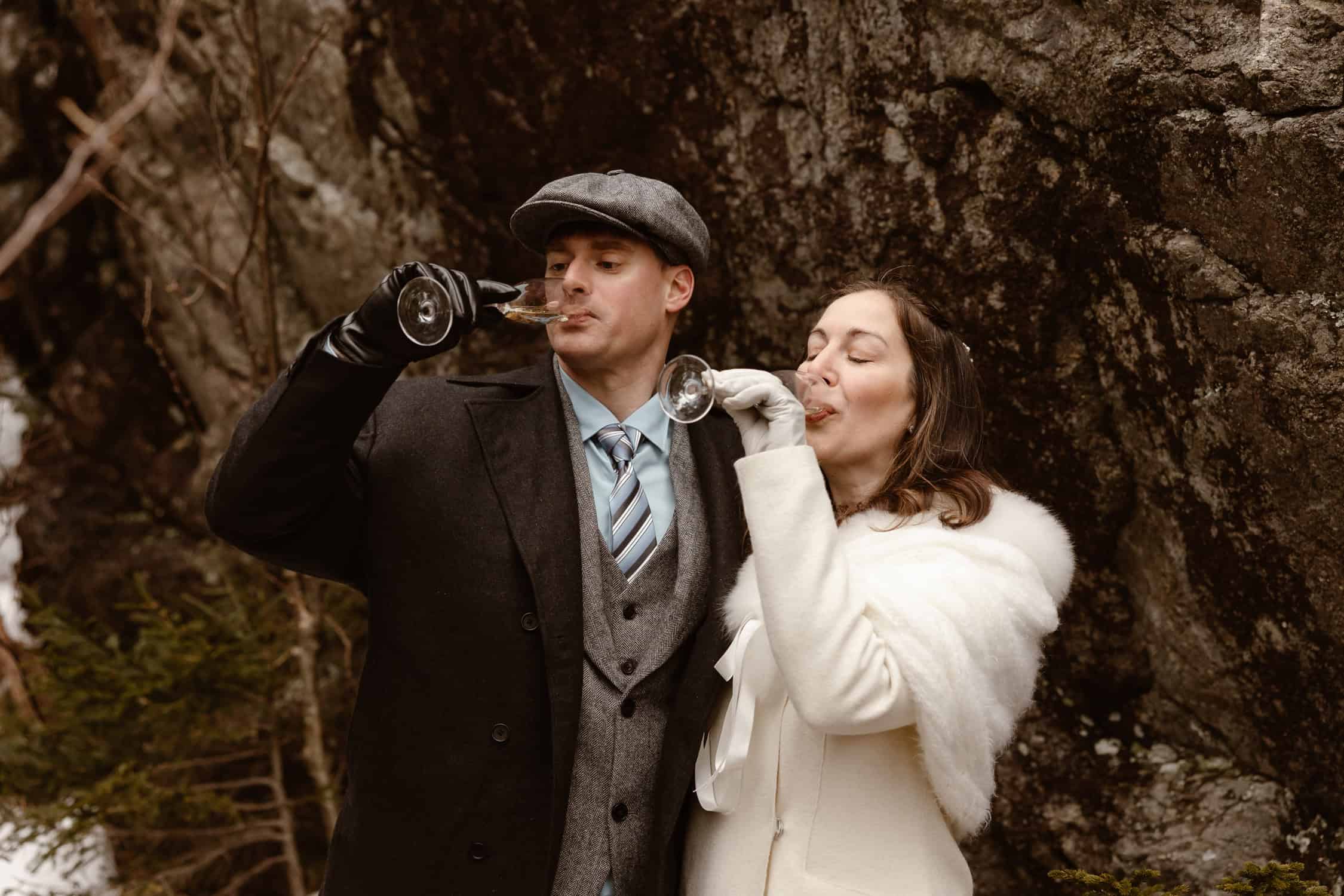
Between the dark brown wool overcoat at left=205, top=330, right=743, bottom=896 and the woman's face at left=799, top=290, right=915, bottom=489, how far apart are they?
14.1 inches

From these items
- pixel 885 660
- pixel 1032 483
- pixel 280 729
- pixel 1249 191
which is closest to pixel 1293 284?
pixel 1249 191

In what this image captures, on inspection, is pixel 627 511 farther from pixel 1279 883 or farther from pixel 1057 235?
pixel 1057 235

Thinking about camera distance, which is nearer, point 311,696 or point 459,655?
point 459,655

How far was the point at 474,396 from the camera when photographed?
2.69 meters

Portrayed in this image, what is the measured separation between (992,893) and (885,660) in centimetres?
228

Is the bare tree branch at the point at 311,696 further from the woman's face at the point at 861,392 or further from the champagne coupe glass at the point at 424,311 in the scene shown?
the woman's face at the point at 861,392

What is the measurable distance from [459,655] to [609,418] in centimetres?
64

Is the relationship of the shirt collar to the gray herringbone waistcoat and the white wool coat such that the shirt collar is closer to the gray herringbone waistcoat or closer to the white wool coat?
the gray herringbone waistcoat

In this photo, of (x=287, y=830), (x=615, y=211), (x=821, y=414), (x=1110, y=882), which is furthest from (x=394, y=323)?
(x=287, y=830)

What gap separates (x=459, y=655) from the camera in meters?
2.46

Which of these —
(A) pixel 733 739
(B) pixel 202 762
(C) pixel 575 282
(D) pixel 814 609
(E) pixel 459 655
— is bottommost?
(B) pixel 202 762

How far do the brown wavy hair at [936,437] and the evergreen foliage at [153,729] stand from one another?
2.72 meters

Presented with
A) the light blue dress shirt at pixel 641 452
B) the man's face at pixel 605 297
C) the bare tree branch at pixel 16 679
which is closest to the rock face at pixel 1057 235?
the man's face at pixel 605 297

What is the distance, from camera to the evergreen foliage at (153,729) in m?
4.46
